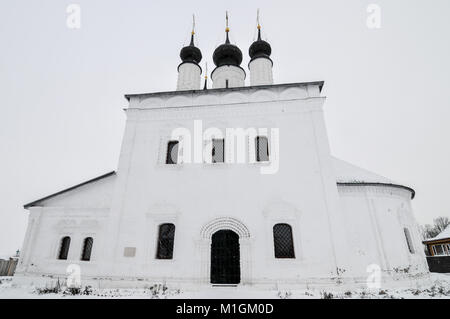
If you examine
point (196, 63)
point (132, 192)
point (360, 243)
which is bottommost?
point (360, 243)

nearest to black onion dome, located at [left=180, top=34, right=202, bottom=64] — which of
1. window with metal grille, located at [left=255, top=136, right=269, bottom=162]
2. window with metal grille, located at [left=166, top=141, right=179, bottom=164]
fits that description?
window with metal grille, located at [left=166, top=141, right=179, bottom=164]

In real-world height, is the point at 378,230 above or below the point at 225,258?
above

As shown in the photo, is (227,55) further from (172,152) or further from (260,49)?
(172,152)

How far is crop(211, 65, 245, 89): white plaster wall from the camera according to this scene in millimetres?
14188

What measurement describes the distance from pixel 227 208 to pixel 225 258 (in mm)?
1817

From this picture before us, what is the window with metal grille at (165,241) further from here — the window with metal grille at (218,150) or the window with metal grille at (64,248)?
the window with metal grille at (64,248)

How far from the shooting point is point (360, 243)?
31.8ft

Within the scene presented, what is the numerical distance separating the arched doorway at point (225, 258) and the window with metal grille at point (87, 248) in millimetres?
5941

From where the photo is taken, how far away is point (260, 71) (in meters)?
14.3

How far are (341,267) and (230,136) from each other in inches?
252

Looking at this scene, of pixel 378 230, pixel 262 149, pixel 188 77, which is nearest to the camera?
pixel 378 230

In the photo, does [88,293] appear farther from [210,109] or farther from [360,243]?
[360,243]

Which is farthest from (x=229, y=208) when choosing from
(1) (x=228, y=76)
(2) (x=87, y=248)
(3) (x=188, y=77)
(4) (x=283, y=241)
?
(3) (x=188, y=77)
